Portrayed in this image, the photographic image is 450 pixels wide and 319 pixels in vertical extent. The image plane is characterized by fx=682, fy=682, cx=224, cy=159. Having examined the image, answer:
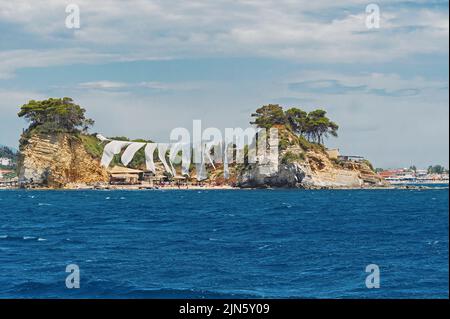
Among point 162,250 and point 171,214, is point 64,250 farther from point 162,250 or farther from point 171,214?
point 171,214

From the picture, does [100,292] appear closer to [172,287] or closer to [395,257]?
[172,287]

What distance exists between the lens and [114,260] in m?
47.2

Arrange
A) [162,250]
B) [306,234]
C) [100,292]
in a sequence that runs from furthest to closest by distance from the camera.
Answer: [306,234] < [162,250] < [100,292]

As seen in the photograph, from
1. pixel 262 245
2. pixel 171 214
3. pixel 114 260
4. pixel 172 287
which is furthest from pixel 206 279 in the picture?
pixel 171 214

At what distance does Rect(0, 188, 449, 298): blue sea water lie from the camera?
120 feet

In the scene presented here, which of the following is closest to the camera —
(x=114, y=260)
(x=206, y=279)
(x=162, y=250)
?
(x=206, y=279)

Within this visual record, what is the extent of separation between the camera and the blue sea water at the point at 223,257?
36.4 meters

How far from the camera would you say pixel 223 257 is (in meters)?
49.1
